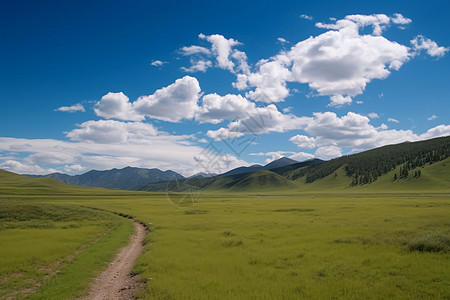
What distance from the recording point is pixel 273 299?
14.0 m

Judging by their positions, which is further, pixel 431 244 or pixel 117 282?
pixel 431 244

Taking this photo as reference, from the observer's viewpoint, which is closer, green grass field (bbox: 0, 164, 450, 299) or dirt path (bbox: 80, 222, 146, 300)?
green grass field (bbox: 0, 164, 450, 299)

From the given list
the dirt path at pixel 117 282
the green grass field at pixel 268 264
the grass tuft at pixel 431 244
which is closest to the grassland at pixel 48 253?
the green grass field at pixel 268 264

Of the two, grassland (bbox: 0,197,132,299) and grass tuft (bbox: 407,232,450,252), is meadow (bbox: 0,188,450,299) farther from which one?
grassland (bbox: 0,197,132,299)

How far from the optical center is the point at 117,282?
18094 mm

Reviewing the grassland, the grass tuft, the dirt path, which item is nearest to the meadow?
the grass tuft

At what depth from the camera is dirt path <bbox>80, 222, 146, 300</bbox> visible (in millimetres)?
15805

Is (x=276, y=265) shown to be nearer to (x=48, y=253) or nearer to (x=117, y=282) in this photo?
(x=117, y=282)

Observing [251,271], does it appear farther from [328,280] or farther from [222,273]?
[328,280]

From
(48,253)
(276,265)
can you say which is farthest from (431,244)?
(48,253)

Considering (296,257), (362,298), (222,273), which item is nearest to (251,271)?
(222,273)

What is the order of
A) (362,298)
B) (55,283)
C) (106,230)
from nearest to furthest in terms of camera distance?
(362,298)
(55,283)
(106,230)

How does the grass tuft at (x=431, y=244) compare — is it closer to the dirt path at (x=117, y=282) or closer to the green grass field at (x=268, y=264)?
the green grass field at (x=268, y=264)

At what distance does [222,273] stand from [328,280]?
22.2 feet
